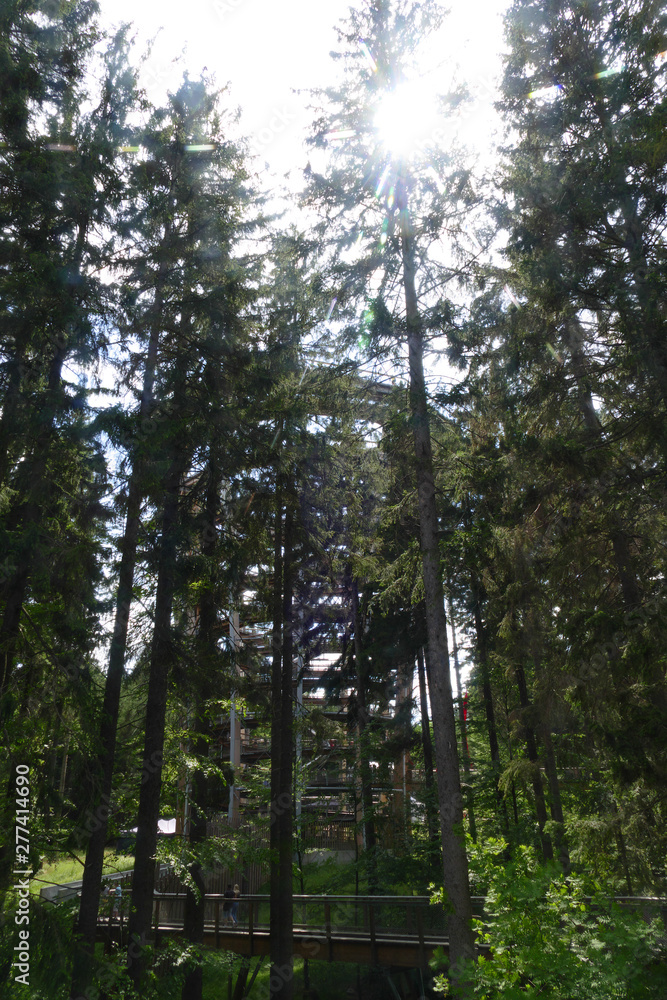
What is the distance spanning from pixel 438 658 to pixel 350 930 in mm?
7464

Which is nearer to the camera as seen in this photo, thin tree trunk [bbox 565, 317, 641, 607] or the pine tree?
thin tree trunk [bbox 565, 317, 641, 607]

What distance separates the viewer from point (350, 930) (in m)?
13.1

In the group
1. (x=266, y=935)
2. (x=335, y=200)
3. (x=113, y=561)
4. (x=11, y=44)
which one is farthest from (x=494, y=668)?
(x=11, y=44)

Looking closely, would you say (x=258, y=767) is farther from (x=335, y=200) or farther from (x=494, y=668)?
(x=335, y=200)

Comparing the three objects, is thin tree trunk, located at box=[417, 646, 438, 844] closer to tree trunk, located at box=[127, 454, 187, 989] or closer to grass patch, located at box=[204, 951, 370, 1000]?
grass patch, located at box=[204, 951, 370, 1000]

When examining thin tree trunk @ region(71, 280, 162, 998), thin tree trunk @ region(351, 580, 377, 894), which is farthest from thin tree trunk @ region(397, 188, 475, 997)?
thin tree trunk @ region(351, 580, 377, 894)

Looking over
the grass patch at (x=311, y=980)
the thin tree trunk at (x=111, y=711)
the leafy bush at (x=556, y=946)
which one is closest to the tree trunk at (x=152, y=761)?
the thin tree trunk at (x=111, y=711)

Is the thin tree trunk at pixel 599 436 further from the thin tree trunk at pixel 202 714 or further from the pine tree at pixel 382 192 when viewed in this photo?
the thin tree trunk at pixel 202 714

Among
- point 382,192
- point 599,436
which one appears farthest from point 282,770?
point 382,192

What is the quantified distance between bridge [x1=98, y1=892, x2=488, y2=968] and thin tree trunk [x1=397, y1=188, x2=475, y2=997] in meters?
3.55

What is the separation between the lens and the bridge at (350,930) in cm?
1235

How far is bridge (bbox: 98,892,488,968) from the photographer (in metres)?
12.4

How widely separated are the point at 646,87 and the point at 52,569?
10.9m

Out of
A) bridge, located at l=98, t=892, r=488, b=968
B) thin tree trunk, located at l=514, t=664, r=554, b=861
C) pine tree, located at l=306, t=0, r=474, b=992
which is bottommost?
bridge, located at l=98, t=892, r=488, b=968
